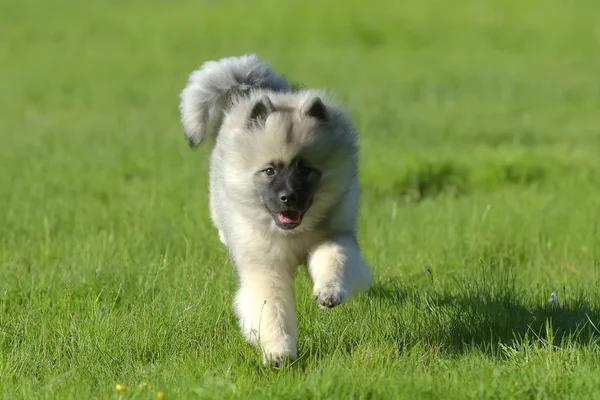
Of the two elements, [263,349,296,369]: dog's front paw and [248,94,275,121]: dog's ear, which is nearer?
[263,349,296,369]: dog's front paw

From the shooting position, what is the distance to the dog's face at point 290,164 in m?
5.12

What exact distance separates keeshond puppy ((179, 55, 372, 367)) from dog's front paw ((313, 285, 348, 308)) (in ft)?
0.15

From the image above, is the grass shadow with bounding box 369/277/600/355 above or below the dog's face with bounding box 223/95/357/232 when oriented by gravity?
below

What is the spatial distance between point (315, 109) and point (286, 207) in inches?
24.2

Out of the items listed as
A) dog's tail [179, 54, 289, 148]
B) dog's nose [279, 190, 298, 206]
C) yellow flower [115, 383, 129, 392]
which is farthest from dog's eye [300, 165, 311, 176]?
yellow flower [115, 383, 129, 392]

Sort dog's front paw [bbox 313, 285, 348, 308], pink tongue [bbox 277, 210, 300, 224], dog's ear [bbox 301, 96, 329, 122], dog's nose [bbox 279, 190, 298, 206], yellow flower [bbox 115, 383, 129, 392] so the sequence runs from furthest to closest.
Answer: dog's ear [bbox 301, 96, 329, 122] < pink tongue [bbox 277, 210, 300, 224] < dog's nose [bbox 279, 190, 298, 206] < dog's front paw [bbox 313, 285, 348, 308] < yellow flower [bbox 115, 383, 129, 392]

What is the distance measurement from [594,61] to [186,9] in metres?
12.6

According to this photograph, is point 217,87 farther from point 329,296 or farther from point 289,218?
point 329,296

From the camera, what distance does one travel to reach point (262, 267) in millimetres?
5242

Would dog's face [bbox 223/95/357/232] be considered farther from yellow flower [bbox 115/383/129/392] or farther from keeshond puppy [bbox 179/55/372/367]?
yellow flower [bbox 115/383/129/392]

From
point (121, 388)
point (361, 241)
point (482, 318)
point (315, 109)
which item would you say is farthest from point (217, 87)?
point (121, 388)

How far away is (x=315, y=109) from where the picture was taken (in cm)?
529

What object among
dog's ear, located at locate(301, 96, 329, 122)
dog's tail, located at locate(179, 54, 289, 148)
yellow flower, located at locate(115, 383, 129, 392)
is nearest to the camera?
yellow flower, located at locate(115, 383, 129, 392)

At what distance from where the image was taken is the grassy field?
489 cm
